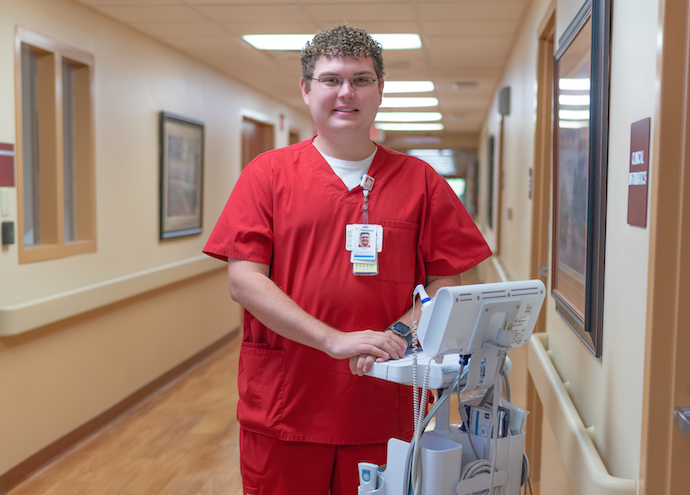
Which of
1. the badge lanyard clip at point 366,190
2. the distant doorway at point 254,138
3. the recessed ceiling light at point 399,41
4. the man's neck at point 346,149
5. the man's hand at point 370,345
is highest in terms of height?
the recessed ceiling light at point 399,41

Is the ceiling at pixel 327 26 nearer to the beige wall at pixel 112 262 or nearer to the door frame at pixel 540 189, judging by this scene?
the beige wall at pixel 112 262

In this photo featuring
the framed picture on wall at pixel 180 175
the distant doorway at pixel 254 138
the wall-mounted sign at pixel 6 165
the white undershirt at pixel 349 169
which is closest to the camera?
the white undershirt at pixel 349 169

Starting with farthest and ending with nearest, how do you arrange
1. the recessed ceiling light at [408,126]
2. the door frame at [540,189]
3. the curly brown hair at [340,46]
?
the recessed ceiling light at [408,126]
the door frame at [540,189]
the curly brown hair at [340,46]

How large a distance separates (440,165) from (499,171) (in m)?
10.6

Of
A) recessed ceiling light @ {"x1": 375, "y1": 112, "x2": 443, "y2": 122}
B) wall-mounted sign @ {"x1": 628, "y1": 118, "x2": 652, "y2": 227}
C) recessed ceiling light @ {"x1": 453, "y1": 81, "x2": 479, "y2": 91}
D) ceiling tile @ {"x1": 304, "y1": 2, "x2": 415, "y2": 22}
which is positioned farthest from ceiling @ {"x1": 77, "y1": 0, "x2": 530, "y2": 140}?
recessed ceiling light @ {"x1": 375, "y1": 112, "x2": 443, "y2": 122}

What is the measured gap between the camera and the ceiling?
370 centimetres

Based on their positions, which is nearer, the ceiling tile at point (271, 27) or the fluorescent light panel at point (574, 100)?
the fluorescent light panel at point (574, 100)

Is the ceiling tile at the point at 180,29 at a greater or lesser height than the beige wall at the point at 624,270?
greater

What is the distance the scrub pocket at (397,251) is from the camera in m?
1.66

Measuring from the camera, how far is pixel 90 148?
3816 millimetres

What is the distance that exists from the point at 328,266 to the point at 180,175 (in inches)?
148

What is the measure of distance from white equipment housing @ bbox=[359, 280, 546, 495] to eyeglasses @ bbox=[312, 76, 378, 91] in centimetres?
67

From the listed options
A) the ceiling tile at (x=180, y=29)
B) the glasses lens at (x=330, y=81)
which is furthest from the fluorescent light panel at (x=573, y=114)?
the ceiling tile at (x=180, y=29)

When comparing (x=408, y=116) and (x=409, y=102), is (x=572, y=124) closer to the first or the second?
(x=409, y=102)
